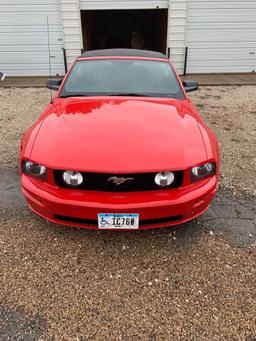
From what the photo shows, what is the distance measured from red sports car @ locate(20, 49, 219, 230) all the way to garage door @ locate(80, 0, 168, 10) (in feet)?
27.2

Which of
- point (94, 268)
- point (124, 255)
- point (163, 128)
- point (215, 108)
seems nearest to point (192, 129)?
point (163, 128)

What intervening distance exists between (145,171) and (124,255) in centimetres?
79

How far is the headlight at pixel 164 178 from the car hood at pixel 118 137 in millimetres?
79

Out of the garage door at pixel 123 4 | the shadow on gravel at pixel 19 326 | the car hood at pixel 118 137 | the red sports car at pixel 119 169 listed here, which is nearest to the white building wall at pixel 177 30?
the garage door at pixel 123 4

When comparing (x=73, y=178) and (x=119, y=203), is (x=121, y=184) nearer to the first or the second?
(x=119, y=203)

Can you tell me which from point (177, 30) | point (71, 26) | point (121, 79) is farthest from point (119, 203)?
point (177, 30)

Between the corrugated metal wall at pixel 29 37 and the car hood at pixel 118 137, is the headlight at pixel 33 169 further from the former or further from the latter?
the corrugated metal wall at pixel 29 37

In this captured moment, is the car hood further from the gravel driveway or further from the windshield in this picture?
the gravel driveway

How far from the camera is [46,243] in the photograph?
2660 mm

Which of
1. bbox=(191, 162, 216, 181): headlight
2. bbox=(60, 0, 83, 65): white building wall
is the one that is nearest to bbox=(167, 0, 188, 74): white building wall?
bbox=(60, 0, 83, 65): white building wall

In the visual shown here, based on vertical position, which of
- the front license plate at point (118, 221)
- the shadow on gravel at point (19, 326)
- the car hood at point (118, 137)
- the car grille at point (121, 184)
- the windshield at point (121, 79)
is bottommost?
the shadow on gravel at point (19, 326)

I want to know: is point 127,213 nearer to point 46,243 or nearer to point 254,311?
point 46,243

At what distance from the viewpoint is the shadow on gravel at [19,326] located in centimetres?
188

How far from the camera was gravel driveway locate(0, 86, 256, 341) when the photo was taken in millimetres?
1948
